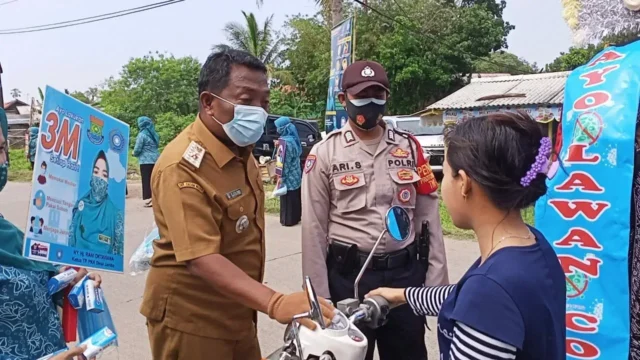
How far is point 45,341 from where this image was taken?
62.2 inches

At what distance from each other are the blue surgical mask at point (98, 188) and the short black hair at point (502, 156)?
1.17 m

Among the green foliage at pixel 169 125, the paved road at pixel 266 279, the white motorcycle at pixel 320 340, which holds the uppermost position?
the green foliage at pixel 169 125

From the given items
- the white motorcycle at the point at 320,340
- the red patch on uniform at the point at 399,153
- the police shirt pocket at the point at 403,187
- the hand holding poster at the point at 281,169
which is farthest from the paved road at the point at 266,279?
the white motorcycle at the point at 320,340

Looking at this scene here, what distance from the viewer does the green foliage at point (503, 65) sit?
2270cm

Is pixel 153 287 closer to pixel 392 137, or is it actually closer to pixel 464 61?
pixel 392 137

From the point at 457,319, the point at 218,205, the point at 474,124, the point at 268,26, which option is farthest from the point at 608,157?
the point at 268,26

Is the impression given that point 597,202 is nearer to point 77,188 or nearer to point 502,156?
point 502,156

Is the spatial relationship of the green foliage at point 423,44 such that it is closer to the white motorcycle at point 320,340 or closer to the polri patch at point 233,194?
the polri patch at point 233,194

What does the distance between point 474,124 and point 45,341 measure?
136 centimetres

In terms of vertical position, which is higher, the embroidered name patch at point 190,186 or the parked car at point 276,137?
the parked car at point 276,137

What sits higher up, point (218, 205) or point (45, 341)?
point (218, 205)

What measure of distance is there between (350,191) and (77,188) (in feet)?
3.68

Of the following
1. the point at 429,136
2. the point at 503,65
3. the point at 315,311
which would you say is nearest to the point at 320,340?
the point at 315,311

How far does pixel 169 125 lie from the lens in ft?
70.2
